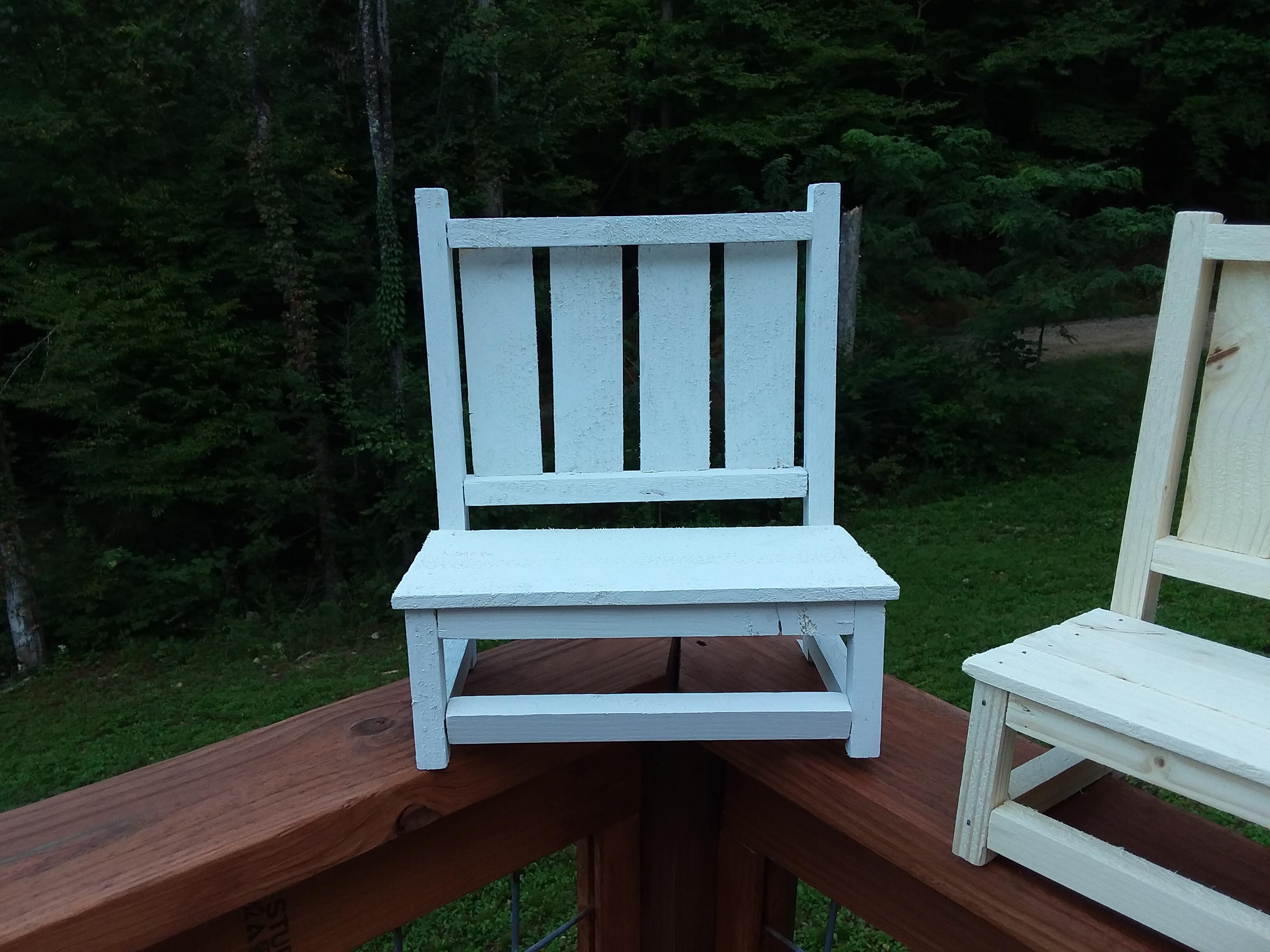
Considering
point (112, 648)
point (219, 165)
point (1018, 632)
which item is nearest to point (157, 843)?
point (1018, 632)

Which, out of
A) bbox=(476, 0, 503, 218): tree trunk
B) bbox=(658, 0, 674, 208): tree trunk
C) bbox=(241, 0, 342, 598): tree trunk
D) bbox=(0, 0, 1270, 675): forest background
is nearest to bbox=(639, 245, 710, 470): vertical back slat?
bbox=(0, 0, 1270, 675): forest background

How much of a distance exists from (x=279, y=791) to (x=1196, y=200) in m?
14.3

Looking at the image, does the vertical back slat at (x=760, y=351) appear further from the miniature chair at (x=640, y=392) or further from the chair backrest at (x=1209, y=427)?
the chair backrest at (x=1209, y=427)

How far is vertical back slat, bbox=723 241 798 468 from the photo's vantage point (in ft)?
3.71

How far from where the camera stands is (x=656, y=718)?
2.96 feet

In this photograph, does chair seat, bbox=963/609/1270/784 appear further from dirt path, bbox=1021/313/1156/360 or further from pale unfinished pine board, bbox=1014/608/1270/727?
dirt path, bbox=1021/313/1156/360

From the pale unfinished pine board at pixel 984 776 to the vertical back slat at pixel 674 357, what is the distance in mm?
501

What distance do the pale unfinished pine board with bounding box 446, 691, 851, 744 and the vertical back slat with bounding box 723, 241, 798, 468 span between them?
357 mm

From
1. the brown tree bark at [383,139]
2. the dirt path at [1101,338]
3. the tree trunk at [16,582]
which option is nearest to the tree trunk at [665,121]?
the brown tree bark at [383,139]

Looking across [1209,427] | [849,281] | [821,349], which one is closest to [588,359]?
[821,349]

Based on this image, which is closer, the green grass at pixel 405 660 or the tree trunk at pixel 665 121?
the green grass at pixel 405 660

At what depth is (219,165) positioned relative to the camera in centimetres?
732

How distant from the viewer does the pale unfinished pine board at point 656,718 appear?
34.9 inches

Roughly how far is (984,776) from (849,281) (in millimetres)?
6620
